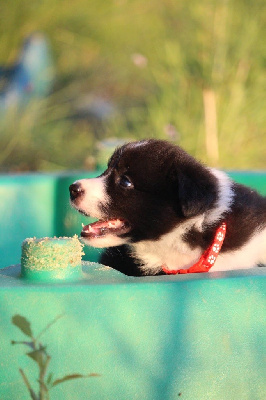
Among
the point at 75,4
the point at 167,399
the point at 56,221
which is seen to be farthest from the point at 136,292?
the point at 75,4

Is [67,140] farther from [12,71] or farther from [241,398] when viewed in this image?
[241,398]

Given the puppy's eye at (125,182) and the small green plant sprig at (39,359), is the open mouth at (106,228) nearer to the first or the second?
the puppy's eye at (125,182)

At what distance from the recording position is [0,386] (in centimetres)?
187

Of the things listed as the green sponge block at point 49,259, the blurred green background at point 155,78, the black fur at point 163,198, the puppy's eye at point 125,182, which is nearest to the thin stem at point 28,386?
the green sponge block at point 49,259

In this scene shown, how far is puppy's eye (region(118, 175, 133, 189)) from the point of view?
2.91 metres

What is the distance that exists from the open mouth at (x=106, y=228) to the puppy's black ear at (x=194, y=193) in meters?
0.29

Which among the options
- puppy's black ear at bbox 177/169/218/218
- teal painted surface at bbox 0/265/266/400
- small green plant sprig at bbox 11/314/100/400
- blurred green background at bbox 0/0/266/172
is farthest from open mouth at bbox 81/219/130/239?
blurred green background at bbox 0/0/266/172

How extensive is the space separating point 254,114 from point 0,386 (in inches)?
199

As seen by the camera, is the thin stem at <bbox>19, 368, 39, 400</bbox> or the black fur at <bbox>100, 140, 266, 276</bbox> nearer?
the thin stem at <bbox>19, 368, 39, 400</bbox>

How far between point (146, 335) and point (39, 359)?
0.28 metres

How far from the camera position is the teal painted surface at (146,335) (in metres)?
1.85

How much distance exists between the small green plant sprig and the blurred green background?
4.26 m

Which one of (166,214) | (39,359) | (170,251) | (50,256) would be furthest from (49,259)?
(170,251)

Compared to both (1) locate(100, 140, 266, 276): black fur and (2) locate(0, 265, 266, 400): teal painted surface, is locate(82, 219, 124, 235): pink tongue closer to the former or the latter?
(1) locate(100, 140, 266, 276): black fur
